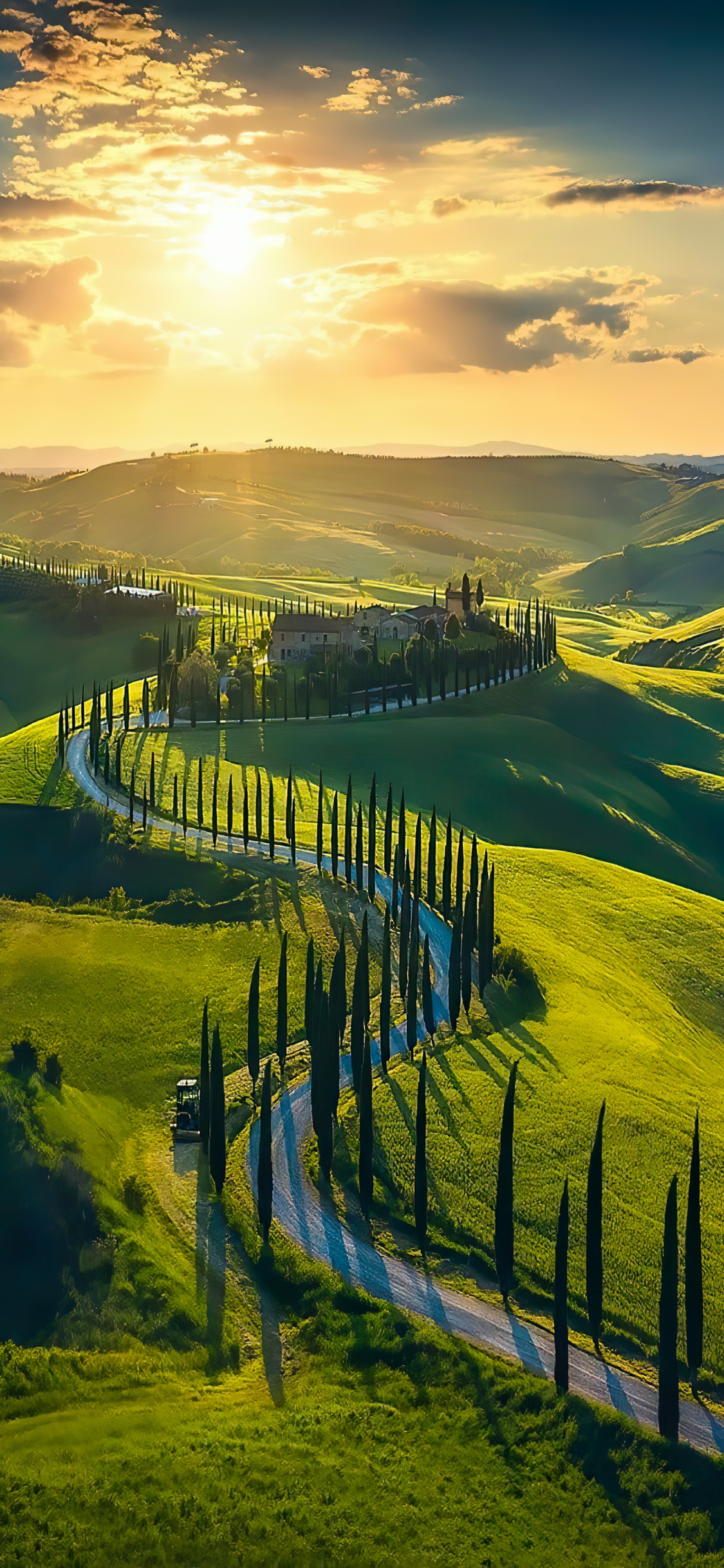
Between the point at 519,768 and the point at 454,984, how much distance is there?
6613 centimetres

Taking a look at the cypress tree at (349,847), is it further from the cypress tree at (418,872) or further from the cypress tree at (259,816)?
the cypress tree at (259,816)

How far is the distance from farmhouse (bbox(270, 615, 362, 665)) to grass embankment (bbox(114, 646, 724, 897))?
71.4 feet

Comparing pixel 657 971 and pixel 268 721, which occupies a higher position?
pixel 268 721

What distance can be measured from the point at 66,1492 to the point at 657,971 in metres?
64.0

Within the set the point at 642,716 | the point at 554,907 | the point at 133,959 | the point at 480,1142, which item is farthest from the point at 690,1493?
the point at 642,716

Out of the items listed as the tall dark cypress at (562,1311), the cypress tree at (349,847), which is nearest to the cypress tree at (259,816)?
the cypress tree at (349,847)

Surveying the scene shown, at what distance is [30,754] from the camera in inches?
→ 5394

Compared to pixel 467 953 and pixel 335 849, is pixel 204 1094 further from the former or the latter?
pixel 335 849

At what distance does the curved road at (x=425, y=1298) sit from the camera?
1813 inches

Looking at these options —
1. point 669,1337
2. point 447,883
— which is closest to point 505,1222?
point 669,1337

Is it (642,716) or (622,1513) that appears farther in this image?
(642,716)

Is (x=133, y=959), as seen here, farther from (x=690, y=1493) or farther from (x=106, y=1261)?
(x=690, y=1493)

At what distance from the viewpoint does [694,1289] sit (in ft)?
159

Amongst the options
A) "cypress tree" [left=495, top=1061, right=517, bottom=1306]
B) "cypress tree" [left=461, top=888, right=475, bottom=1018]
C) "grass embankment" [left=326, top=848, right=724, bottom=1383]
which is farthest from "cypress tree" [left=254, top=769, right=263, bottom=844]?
"cypress tree" [left=495, top=1061, right=517, bottom=1306]
